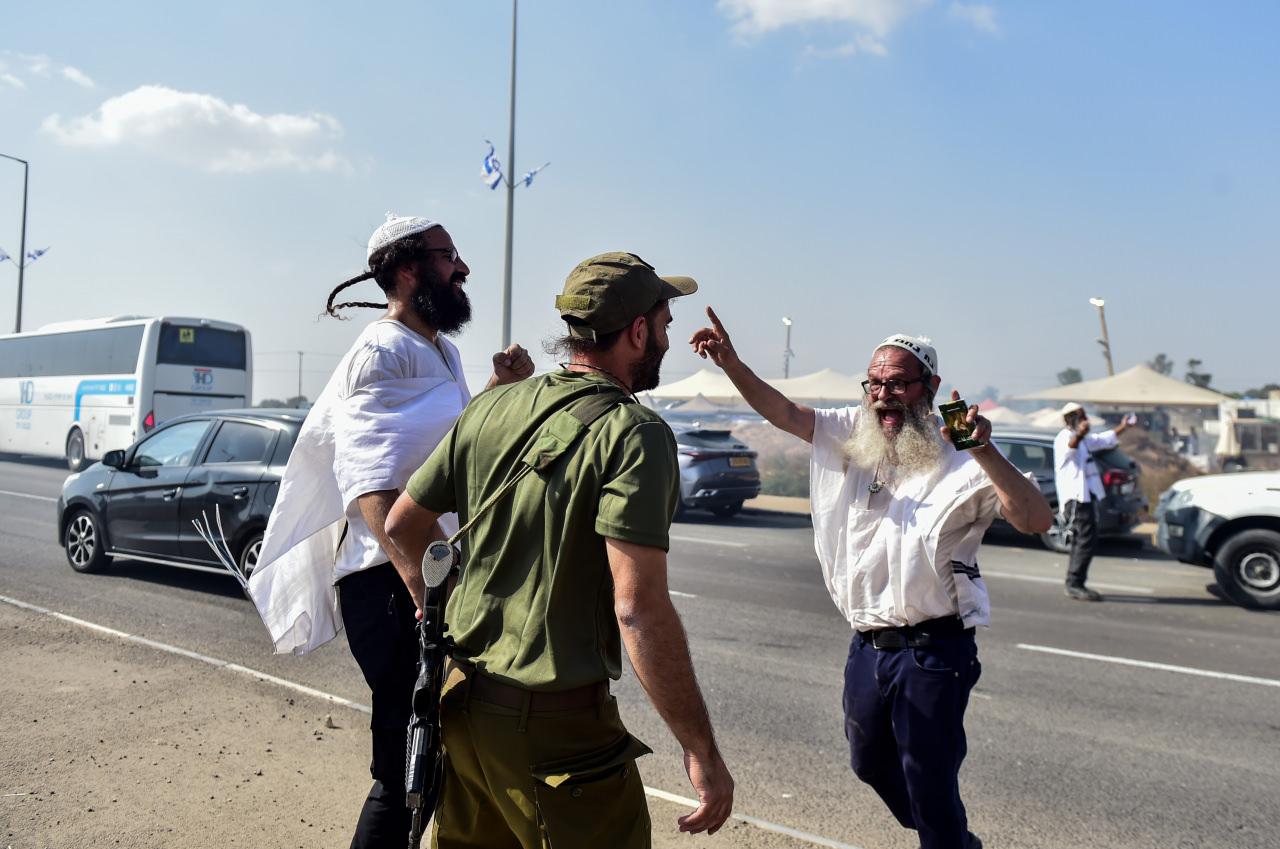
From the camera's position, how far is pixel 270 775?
4195mm

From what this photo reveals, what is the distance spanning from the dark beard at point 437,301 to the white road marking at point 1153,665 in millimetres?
5893

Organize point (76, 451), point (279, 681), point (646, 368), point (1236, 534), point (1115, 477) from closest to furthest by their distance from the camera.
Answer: point (646, 368)
point (279, 681)
point (1236, 534)
point (1115, 477)
point (76, 451)

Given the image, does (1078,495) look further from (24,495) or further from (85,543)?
(24,495)

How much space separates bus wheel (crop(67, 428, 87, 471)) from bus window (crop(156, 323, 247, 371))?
3.85 meters

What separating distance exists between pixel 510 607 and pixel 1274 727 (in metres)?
5.39

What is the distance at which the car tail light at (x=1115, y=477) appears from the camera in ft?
44.0

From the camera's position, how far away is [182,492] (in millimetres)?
8734

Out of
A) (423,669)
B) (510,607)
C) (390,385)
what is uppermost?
(390,385)

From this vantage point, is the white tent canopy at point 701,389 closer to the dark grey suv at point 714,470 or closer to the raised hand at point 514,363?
the dark grey suv at point 714,470

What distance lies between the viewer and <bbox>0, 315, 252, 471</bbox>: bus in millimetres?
22438

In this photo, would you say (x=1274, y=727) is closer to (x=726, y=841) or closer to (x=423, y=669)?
(x=726, y=841)

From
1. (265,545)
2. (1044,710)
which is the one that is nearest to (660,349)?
(265,545)

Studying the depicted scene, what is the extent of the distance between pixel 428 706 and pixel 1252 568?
31.6 feet

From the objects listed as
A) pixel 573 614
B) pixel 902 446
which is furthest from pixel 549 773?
pixel 902 446
